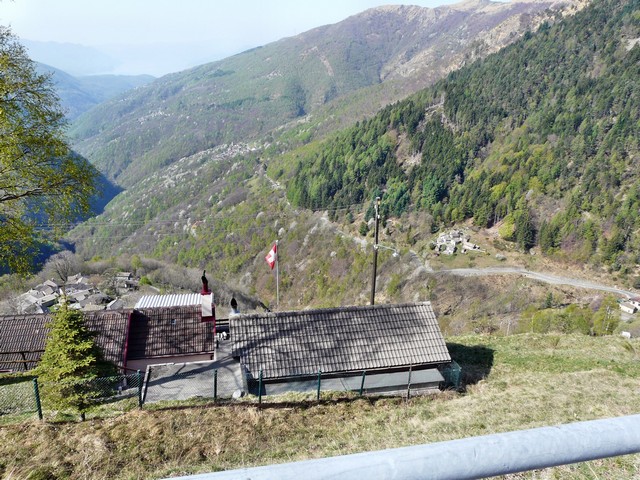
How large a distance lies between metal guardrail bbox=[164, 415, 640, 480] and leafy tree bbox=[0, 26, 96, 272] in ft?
43.1

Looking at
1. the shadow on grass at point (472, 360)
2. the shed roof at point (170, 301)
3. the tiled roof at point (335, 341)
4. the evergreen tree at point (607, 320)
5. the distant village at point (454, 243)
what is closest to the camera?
the tiled roof at point (335, 341)

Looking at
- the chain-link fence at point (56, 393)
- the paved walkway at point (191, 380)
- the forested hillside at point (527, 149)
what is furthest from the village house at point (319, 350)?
the forested hillside at point (527, 149)

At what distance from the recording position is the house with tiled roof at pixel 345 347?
17.4 m

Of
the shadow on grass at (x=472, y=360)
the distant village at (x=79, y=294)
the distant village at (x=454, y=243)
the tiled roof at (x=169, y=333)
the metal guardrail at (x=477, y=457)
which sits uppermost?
the metal guardrail at (x=477, y=457)

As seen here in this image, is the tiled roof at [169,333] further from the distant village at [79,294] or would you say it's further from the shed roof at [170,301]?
the distant village at [79,294]

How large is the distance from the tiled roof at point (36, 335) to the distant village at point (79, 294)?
13798 mm

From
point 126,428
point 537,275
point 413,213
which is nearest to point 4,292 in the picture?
point 126,428

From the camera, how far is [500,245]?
262ft

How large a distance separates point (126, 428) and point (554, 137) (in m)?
111

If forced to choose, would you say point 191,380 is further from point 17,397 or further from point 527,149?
point 527,149

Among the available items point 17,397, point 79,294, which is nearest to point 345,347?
point 17,397

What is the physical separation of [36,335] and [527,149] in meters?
106

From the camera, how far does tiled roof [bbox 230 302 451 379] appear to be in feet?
57.7

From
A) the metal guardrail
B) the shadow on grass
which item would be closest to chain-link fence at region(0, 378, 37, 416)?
the metal guardrail
